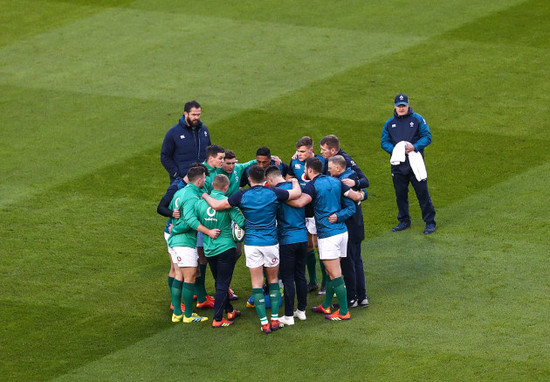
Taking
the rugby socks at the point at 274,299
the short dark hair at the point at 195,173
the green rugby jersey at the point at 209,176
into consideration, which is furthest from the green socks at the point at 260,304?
the green rugby jersey at the point at 209,176

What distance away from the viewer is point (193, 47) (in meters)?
23.6

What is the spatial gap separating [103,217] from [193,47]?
29.1ft

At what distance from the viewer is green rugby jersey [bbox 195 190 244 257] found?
11.7 m

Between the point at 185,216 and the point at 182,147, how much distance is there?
2255 millimetres

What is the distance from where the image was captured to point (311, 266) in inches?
510

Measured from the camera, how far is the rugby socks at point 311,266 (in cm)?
1287

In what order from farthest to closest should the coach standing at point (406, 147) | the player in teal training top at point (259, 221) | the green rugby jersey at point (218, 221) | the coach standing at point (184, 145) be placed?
the coach standing at point (406, 147), the coach standing at point (184, 145), the green rugby jersey at point (218, 221), the player in teal training top at point (259, 221)

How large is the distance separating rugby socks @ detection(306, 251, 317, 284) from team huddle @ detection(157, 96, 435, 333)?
0.40 m

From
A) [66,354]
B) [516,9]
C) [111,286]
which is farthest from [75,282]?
[516,9]

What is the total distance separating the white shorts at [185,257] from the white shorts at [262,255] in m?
0.77

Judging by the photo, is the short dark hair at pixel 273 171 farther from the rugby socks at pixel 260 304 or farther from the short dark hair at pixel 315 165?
the rugby socks at pixel 260 304

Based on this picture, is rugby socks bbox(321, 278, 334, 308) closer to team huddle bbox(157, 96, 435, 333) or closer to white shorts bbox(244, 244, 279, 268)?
team huddle bbox(157, 96, 435, 333)

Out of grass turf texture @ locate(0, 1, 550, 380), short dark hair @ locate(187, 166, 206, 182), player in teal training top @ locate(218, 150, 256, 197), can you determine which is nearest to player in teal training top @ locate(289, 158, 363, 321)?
grass turf texture @ locate(0, 1, 550, 380)

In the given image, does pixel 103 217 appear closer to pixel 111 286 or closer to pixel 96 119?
pixel 111 286
